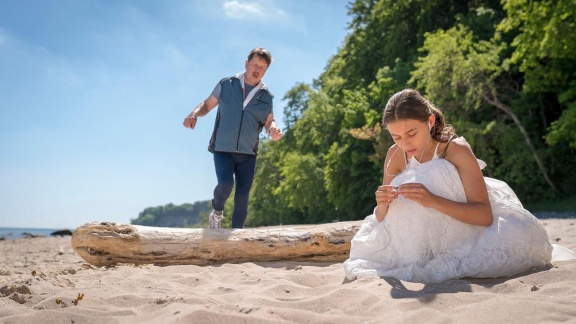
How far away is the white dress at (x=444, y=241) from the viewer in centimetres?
364

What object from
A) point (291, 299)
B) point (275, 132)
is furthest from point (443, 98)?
point (291, 299)

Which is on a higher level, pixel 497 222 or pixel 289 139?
pixel 289 139

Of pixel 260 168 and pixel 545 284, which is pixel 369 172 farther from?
pixel 545 284

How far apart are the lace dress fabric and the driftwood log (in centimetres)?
177

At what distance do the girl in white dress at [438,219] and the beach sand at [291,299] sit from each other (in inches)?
6.2

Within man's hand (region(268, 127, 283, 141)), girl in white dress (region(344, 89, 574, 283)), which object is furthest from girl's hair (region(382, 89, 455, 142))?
man's hand (region(268, 127, 283, 141))

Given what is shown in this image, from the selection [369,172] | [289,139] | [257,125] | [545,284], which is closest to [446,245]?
[545,284]

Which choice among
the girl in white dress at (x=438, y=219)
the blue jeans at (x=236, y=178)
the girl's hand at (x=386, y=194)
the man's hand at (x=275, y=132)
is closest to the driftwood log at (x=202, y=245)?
the blue jeans at (x=236, y=178)

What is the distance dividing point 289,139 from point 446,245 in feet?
105

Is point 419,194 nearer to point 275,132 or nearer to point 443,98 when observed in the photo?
point 275,132

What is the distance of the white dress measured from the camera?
3.64 meters

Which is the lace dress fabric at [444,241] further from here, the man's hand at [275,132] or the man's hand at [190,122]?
the man's hand at [190,122]

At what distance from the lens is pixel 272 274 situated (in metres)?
4.55

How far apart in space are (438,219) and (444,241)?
186 mm
